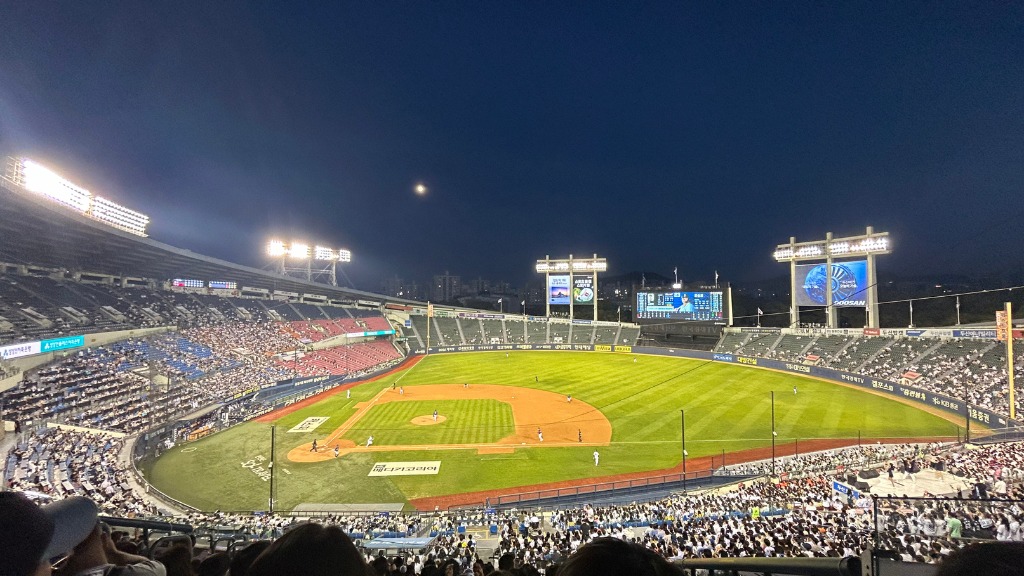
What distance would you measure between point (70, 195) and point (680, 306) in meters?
63.1

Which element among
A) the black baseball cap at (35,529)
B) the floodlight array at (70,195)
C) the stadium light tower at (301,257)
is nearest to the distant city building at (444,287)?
the stadium light tower at (301,257)

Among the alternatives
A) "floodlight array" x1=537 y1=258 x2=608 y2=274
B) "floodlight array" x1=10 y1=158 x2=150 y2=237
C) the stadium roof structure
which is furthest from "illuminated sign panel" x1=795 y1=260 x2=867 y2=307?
"floodlight array" x1=10 y1=158 x2=150 y2=237

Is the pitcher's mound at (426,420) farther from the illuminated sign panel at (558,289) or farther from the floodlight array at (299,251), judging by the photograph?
the floodlight array at (299,251)

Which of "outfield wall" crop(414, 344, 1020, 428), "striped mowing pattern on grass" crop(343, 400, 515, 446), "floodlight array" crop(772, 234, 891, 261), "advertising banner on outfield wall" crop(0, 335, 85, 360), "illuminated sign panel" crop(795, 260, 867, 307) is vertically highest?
"floodlight array" crop(772, 234, 891, 261)

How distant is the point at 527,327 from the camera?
73938 mm

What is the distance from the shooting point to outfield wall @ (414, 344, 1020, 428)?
28.8 m

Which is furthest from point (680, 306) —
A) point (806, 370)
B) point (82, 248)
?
point (82, 248)

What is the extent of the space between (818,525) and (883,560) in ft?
44.0

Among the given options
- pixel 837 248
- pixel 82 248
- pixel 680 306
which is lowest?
pixel 680 306

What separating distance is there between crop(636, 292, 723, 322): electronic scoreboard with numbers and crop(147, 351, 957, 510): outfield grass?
Result: 501 inches

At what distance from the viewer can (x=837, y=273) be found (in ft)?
165

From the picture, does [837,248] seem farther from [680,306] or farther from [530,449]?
[530,449]

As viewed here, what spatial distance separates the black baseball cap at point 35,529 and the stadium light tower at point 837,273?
6052 centimetres

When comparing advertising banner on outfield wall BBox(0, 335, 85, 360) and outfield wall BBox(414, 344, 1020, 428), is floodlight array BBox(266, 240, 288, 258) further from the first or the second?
advertising banner on outfield wall BBox(0, 335, 85, 360)
